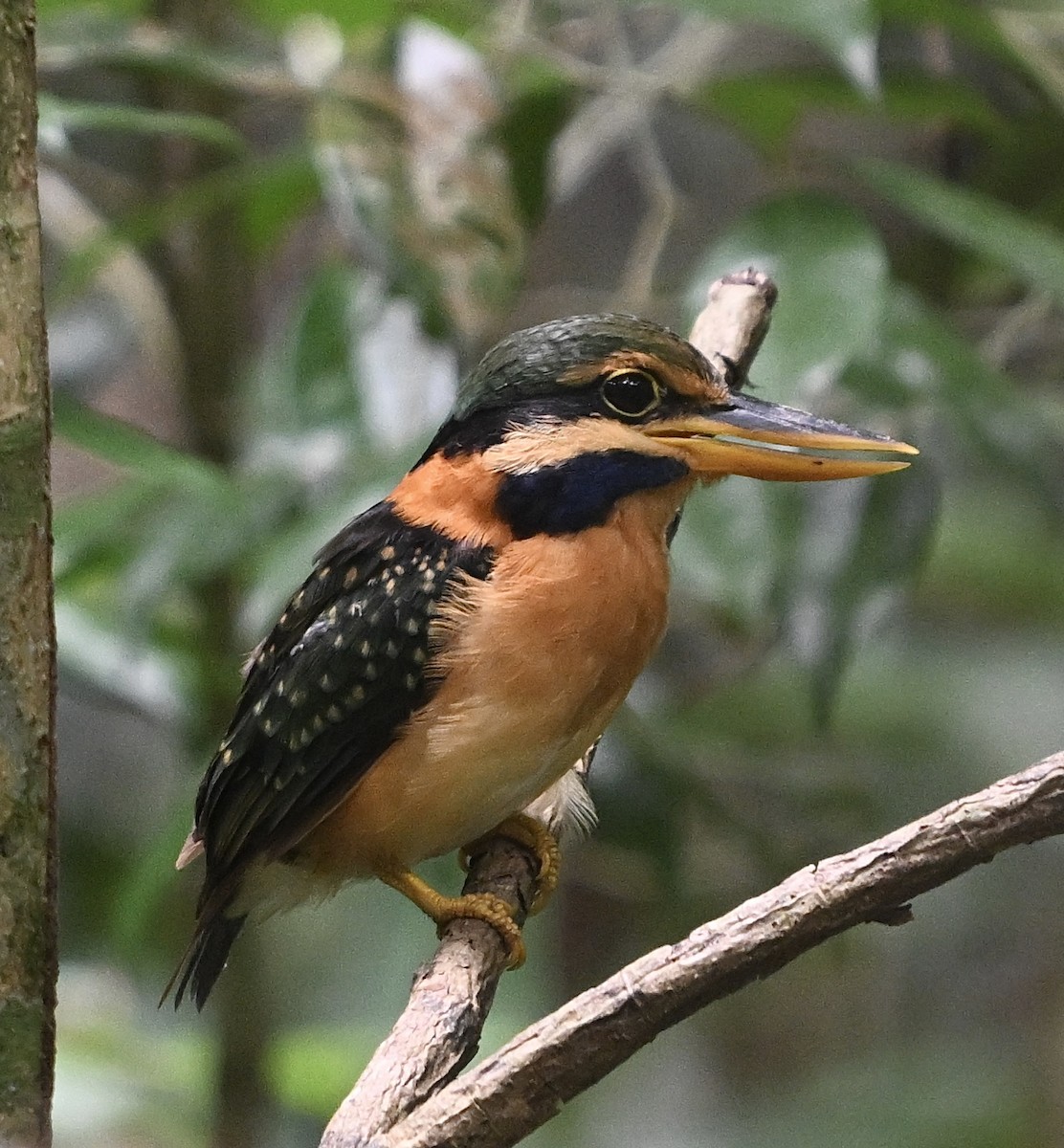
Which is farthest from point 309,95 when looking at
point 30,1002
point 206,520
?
point 30,1002

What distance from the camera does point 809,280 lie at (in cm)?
161

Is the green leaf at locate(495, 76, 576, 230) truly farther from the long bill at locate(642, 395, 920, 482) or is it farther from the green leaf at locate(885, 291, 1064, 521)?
the long bill at locate(642, 395, 920, 482)

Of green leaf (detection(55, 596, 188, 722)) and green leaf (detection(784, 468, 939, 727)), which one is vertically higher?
green leaf (detection(784, 468, 939, 727))

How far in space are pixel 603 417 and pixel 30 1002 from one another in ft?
2.14

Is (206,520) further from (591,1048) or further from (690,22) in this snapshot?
(690,22)

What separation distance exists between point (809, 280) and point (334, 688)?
66 centimetres

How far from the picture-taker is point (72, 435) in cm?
154

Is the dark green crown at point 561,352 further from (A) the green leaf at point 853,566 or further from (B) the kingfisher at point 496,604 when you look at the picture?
(A) the green leaf at point 853,566

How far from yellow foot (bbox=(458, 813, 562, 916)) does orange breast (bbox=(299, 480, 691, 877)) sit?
0.16 metres

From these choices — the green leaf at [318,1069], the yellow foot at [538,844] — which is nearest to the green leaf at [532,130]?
the yellow foot at [538,844]

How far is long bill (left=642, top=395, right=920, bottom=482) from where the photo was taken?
1295 millimetres

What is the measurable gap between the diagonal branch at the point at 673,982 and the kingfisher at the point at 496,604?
43 cm

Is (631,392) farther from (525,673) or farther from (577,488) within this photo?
(525,673)

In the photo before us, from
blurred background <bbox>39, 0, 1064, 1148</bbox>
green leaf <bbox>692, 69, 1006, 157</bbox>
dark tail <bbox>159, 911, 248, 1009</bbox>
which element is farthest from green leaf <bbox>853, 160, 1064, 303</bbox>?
dark tail <bbox>159, 911, 248, 1009</bbox>
